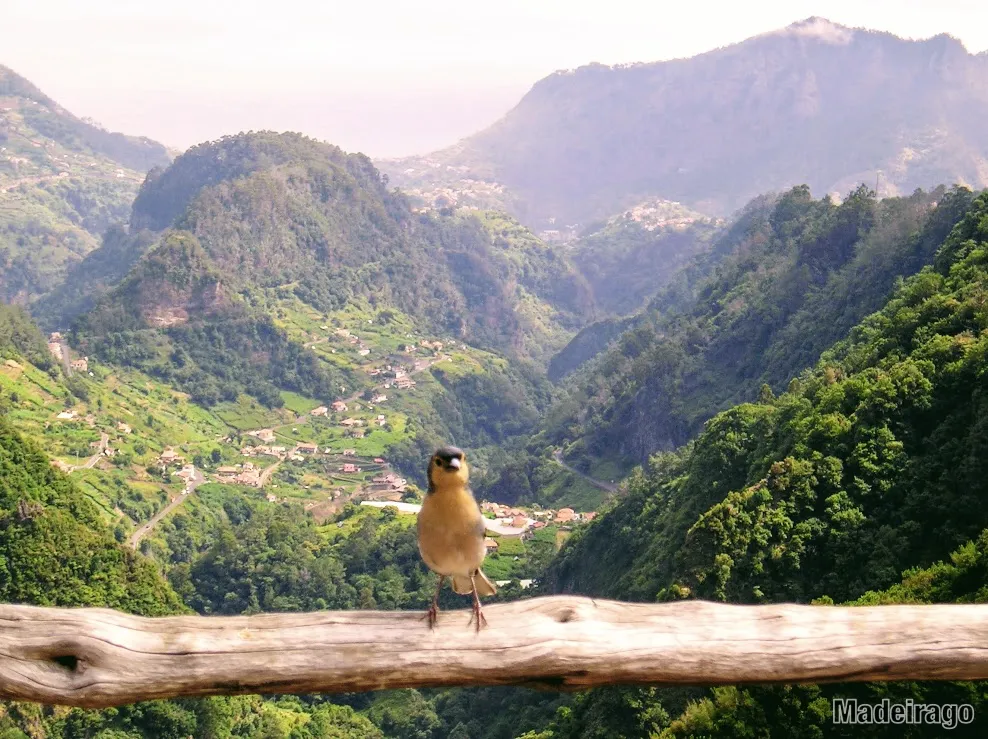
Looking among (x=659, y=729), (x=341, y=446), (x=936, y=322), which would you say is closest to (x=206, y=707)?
(x=659, y=729)

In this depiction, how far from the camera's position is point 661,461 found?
4728 centimetres

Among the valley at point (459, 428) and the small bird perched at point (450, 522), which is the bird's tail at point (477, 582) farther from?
the valley at point (459, 428)

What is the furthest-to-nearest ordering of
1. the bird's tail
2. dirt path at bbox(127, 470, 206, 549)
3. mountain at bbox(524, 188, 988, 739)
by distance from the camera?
1. dirt path at bbox(127, 470, 206, 549)
2. mountain at bbox(524, 188, 988, 739)
3. the bird's tail

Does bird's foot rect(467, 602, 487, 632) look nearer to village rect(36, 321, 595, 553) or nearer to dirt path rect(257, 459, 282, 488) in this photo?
village rect(36, 321, 595, 553)

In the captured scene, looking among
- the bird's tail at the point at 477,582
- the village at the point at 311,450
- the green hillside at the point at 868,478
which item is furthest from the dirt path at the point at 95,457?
the bird's tail at the point at 477,582

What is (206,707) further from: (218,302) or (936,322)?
(218,302)

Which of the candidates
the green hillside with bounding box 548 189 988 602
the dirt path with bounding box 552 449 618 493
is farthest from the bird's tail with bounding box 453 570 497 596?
the dirt path with bounding box 552 449 618 493

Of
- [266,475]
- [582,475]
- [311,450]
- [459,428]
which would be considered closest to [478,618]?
[582,475]

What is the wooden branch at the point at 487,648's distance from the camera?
3.64 metres

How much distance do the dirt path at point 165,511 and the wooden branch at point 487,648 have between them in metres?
56.7

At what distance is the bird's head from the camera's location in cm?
404

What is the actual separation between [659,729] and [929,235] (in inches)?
1589

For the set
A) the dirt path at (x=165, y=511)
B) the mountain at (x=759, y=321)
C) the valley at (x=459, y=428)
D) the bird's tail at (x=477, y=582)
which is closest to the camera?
the bird's tail at (x=477, y=582)

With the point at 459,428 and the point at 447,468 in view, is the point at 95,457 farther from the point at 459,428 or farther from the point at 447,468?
the point at 447,468
